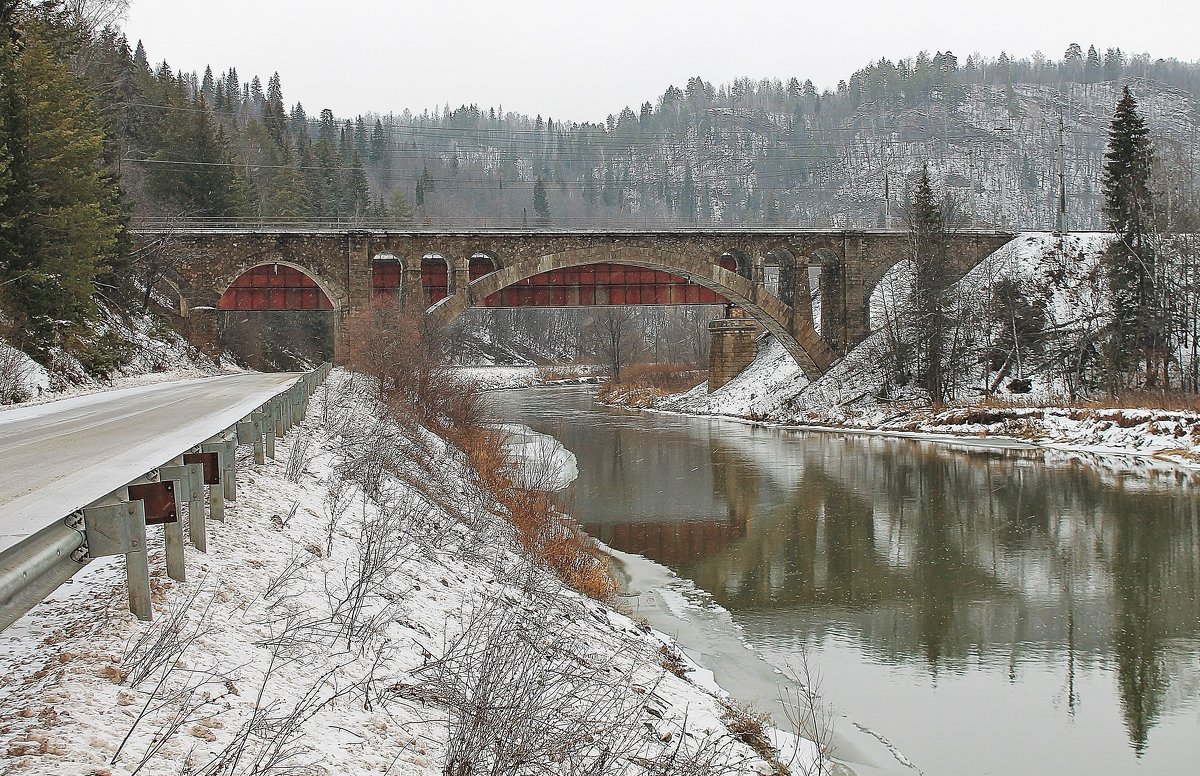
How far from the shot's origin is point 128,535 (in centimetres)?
524

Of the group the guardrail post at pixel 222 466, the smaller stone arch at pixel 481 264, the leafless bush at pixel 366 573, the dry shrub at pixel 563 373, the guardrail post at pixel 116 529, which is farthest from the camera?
the dry shrub at pixel 563 373

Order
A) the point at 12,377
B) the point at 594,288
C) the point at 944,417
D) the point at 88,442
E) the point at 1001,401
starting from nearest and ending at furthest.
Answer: the point at 88,442, the point at 12,377, the point at 944,417, the point at 1001,401, the point at 594,288

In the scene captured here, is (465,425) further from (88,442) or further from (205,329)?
(205,329)

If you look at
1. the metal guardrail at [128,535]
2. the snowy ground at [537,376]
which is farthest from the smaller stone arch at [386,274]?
the metal guardrail at [128,535]

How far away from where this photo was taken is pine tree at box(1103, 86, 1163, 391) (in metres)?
40.9

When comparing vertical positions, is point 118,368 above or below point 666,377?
above

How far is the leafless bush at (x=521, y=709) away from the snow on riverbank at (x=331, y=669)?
A: 2cm

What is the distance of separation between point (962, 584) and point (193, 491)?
1337 cm

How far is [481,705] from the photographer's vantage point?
6.16 meters

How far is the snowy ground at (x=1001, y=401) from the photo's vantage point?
32156mm

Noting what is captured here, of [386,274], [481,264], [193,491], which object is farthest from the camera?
[481,264]

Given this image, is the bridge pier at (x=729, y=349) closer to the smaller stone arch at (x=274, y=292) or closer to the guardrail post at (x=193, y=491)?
the smaller stone arch at (x=274, y=292)

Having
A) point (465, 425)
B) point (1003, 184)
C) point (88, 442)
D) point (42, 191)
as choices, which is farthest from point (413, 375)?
point (1003, 184)

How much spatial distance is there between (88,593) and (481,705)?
2.59m
